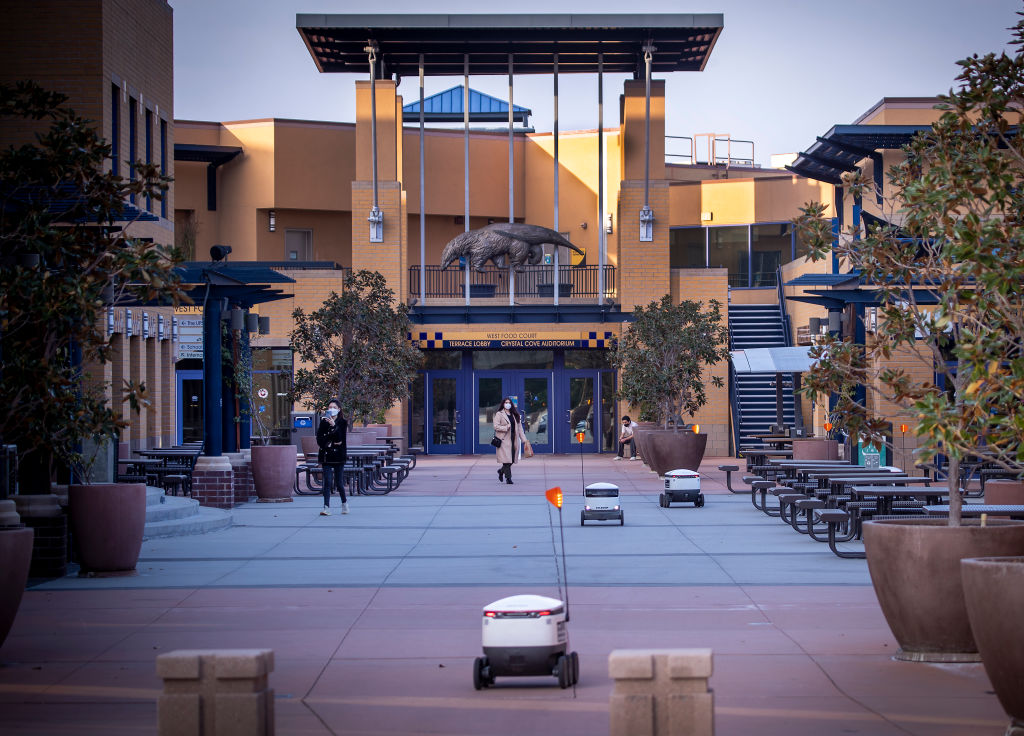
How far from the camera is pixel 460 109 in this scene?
164 ft

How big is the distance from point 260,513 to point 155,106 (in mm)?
13132

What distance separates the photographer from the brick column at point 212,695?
582 cm

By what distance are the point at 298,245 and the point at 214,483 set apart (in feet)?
82.1

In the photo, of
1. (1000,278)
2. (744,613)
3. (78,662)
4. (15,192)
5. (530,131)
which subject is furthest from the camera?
(530,131)

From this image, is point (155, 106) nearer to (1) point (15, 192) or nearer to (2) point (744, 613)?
(1) point (15, 192)

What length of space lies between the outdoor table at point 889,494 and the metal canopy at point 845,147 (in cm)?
1334

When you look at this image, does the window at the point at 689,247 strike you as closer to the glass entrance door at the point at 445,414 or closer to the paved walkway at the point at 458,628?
the glass entrance door at the point at 445,414

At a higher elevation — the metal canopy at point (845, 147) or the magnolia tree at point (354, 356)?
the metal canopy at point (845, 147)

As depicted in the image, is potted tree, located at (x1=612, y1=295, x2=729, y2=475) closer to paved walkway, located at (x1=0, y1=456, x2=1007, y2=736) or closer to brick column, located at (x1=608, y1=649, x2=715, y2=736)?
paved walkway, located at (x1=0, y1=456, x2=1007, y2=736)

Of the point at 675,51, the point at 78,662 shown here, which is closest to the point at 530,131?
the point at 675,51

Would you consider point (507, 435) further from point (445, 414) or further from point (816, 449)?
point (445, 414)

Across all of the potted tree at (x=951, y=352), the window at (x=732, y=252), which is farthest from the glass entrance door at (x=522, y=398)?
the potted tree at (x=951, y=352)

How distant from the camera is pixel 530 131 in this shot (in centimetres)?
4756

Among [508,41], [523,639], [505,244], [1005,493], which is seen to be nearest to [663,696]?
[523,639]
